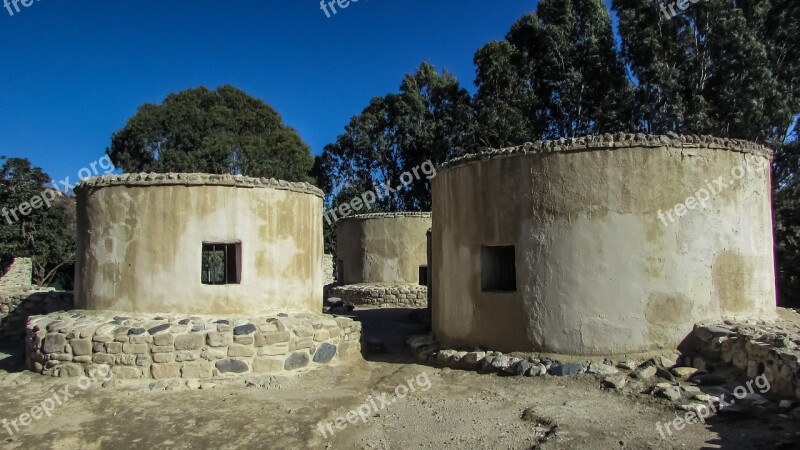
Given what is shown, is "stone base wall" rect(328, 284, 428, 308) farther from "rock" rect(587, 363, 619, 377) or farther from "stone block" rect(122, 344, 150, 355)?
"rock" rect(587, 363, 619, 377)

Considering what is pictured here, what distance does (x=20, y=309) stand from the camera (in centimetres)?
1271

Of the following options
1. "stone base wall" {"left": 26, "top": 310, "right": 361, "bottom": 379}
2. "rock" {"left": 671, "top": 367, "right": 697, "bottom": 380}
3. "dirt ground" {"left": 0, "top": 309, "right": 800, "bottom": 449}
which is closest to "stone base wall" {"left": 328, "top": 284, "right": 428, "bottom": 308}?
"stone base wall" {"left": 26, "top": 310, "right": 361, "bottom": 379}

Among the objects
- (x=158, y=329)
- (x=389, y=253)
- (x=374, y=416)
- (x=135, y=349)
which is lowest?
(x=374, y=416)

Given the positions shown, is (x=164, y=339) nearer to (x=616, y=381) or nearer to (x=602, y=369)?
(x=602, y=369)

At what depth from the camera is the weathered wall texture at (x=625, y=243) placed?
26.4 feet

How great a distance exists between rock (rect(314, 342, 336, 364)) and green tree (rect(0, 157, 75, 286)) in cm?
1663

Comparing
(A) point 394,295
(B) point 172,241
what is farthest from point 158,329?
(A) point 394,295

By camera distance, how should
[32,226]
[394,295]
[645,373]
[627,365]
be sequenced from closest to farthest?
[645,373]
[627,365]
[394,295]
[32,226]

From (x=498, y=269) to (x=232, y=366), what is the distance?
15.1ft

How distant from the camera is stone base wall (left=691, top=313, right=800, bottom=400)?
6.12 metres

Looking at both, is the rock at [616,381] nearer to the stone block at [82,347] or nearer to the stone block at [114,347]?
the stone block at [114,347]

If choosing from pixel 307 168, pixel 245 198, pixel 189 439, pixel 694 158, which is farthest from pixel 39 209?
pixel 694 158

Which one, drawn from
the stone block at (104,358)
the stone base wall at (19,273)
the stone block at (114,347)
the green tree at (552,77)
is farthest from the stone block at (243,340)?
the green tree at (552,77)

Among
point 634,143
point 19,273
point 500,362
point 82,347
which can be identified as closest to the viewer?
point 634,143
